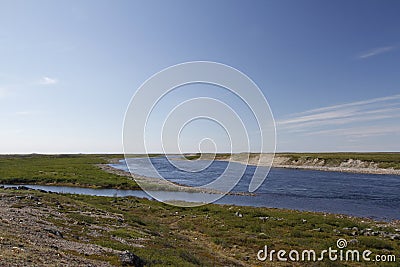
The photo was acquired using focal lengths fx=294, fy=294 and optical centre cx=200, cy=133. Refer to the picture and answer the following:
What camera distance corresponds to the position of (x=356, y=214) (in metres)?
35.2

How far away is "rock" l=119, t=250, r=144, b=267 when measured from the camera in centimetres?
1308

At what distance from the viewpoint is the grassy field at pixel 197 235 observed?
1470 cm

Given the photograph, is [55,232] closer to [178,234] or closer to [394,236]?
[178,234]

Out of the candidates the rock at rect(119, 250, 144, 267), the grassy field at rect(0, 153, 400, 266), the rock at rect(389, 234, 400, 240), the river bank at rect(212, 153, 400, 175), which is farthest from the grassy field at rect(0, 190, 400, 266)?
the river bank at rect(212, 153, 400, 175)

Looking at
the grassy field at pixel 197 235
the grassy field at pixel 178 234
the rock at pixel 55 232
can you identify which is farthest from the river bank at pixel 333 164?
the rock at pixel 55 232

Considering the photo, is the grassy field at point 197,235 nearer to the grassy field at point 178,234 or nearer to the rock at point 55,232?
the grassy field at point 178,234

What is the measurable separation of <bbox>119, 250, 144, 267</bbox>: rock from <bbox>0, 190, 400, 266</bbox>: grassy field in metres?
0.28

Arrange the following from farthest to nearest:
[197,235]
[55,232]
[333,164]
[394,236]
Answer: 1. [333,164]
2. [197,235]
3. [394,236]
4. [55,232]

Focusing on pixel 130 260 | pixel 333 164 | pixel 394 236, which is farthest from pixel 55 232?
pixel 333 164

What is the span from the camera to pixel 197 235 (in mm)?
24859

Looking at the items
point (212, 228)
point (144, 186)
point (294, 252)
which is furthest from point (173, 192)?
point (294, 252)

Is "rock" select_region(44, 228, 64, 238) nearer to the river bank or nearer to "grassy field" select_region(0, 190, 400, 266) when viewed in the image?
"grassy field" select_region(0, 190, 400, 266)

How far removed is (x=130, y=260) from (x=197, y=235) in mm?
12304

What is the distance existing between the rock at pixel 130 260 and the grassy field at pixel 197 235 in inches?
11.2
